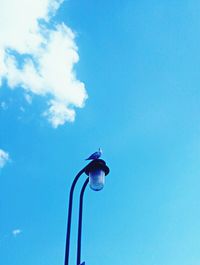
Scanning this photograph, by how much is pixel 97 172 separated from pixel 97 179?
128 mm

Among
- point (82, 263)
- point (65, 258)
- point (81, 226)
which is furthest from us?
point (81, 226)

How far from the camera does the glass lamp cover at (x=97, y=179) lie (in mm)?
6160

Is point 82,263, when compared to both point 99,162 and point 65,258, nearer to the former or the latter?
point 65,258

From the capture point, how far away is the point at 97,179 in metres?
6.21

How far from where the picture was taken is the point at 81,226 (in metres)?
6.04

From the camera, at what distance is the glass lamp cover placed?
616 centimetres

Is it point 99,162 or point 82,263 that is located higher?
point 99,162

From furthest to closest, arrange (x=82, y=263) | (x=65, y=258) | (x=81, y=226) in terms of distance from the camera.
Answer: (x=81, y=226)
(x=65, y=258)
(x=82, y=263)

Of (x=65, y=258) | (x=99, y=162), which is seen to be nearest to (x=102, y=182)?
(x=99, y=162)

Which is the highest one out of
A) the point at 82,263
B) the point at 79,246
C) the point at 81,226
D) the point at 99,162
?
the point at 99,162

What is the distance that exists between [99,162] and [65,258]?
175 cm

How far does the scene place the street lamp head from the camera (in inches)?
243

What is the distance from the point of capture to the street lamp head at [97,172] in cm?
617

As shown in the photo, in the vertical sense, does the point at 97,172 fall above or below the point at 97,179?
above
